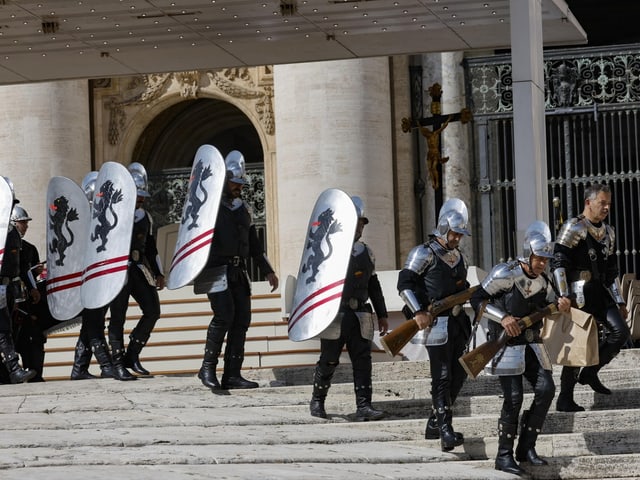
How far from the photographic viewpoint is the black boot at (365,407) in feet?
38.3

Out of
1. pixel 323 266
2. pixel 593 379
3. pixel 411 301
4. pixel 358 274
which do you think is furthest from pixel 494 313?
pixel 323 266

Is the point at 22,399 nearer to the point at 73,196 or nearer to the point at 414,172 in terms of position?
the point at 73,196

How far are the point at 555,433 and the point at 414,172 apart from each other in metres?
9.79

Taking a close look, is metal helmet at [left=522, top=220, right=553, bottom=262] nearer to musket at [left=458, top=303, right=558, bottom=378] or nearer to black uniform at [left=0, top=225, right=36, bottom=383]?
musket at [left=458, top=303, right=558, bottom=378]

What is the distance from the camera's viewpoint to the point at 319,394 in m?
11.8

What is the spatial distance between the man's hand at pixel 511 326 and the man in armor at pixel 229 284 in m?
2.68

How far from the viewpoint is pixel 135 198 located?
13328mm

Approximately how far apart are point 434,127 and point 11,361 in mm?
6696

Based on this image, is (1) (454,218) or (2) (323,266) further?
(2) (323,266)

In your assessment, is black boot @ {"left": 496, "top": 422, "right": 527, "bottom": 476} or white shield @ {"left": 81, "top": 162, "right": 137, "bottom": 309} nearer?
black boot @ {"left": 496, "top": 422, "right": 527, "bottom": 476}

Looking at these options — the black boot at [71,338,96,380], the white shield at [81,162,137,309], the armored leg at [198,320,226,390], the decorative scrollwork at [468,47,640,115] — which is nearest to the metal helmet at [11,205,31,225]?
the white shield at [81,162,137,309]

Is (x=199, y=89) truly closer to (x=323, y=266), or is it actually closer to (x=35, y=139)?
Answer: (x=35, y=139)

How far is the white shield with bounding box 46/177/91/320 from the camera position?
1379 cm

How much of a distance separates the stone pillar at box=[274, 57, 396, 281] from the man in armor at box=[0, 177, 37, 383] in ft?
18.6
